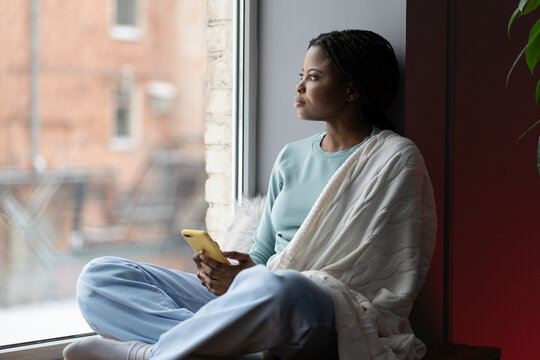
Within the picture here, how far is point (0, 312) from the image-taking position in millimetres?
2145

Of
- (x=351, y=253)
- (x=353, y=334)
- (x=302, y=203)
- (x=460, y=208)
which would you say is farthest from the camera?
(x=460, y=208)

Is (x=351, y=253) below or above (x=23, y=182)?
below

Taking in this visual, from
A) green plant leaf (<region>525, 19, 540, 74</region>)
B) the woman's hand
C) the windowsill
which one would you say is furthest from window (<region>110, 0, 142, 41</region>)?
green plant leaf (<region>525, 19, 540, 74</region>)

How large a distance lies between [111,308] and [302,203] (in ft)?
2.06

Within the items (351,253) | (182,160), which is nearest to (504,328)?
(351,253)

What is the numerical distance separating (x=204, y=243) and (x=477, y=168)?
966mm

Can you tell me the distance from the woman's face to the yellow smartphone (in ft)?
1.71

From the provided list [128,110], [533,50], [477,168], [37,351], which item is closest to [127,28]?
[128,110]

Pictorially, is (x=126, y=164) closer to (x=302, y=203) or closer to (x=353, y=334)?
(x=302, y=203)

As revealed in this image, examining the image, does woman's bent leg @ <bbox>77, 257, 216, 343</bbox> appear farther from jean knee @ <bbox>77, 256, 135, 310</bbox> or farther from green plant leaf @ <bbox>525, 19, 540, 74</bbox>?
green plant leaf @ <bbox>525, 19, 540, 74</bbox>

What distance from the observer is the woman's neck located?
2088 mm

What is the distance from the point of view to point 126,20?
2396mm

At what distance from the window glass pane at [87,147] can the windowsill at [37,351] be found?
0.16 feet

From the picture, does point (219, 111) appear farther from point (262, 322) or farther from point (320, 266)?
point (262, 322)
